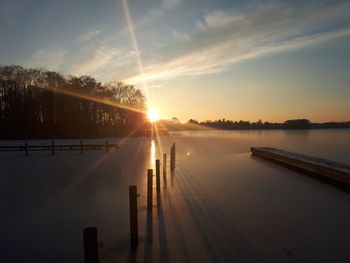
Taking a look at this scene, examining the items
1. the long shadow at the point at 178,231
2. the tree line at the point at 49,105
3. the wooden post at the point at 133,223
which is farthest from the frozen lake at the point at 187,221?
the tree line at the point at 49,105

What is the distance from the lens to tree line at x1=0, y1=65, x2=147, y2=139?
48656 millimetres

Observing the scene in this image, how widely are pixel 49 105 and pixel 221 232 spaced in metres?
54.4

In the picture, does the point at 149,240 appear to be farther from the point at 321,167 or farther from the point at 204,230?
the point at 321,167

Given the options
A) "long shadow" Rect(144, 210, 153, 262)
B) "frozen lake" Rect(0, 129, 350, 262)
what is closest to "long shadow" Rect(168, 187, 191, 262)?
"frozen lake" Rect(0, 129, 350, 262)

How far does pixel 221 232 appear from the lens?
557cm

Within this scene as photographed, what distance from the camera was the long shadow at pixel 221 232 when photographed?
4.55 metres

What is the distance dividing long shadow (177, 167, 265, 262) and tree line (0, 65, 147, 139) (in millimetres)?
49541

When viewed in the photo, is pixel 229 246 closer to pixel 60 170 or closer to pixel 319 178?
pixel 319 178

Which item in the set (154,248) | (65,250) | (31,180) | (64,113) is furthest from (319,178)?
(64,113)

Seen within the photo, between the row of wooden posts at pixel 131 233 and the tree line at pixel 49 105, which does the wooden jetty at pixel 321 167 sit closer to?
the row of wooden posts at pixel 131 233

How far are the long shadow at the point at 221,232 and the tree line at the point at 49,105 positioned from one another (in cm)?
4954

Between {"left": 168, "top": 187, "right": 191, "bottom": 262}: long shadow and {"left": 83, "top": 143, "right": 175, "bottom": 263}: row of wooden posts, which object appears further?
{"left": 168, "top": 187, "right": 191, "bottom": 262}: long shadow

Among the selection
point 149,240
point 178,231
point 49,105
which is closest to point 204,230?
point 178,231

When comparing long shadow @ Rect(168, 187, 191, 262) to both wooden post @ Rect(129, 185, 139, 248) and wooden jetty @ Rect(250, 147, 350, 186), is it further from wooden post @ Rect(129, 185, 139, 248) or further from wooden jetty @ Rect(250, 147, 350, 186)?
wooden jetty @ Rect(250, 147, 350, 186)
